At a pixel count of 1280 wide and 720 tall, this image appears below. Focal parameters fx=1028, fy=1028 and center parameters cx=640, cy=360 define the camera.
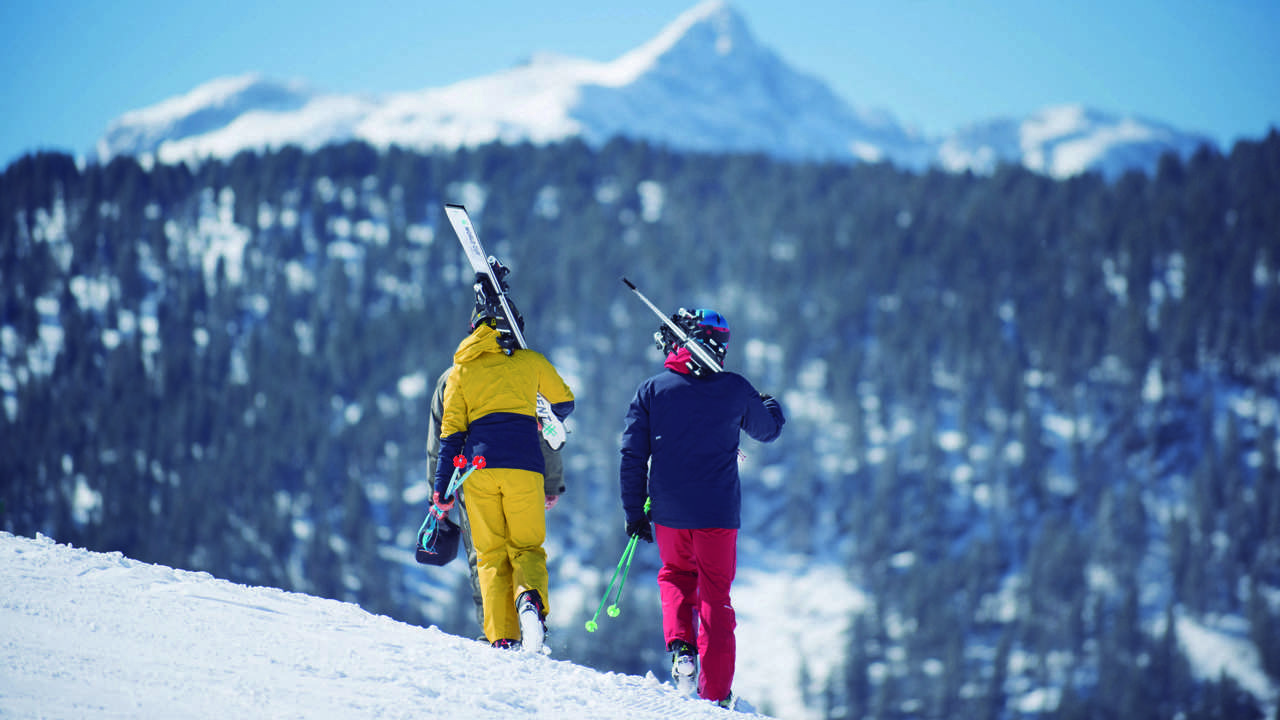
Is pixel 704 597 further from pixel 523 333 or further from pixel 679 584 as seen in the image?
pixel 523 333

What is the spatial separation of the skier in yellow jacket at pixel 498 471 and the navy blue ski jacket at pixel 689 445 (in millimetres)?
636

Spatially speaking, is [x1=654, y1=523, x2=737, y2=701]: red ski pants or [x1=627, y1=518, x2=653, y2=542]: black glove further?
[x1=627, y1=518, x2=653, y2=542]: black glove

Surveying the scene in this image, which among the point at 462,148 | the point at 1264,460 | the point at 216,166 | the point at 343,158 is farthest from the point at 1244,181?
the point at 216,166

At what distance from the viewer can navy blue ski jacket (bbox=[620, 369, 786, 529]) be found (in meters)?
5.82

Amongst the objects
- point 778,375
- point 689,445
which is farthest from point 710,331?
point 778,375

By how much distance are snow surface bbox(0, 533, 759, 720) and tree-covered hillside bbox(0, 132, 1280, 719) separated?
69594 millimetres

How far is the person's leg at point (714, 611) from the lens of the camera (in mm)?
5719

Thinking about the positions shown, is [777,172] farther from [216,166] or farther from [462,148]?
[216,166]

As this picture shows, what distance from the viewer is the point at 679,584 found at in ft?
19.5

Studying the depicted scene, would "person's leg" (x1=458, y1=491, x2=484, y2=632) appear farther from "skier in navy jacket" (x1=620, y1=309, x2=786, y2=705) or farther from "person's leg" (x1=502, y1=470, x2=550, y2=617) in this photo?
"skier in navy jacket" (x1=620, y1=309, x2=786, y2=705)

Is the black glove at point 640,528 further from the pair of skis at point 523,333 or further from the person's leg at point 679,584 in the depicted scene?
the pair of skis at point 523,333

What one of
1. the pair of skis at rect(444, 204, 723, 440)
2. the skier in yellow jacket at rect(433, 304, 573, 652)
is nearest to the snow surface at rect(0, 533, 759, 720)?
the skier in yellow jacket at rect(433, 304, 573, 652)

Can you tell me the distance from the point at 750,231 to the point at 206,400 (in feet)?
216

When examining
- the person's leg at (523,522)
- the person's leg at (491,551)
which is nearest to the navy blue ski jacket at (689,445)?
the person's leg at (523,522)
